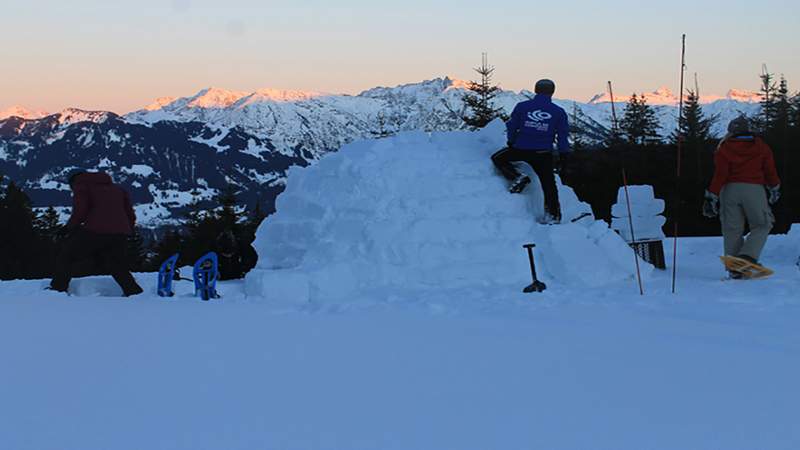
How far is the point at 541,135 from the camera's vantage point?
23.9ft

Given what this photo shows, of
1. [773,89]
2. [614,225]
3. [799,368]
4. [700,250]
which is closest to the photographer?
[799,368]

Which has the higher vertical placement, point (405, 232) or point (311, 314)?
point (405, 232)

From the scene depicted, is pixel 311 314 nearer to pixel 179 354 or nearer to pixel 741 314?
pixel 179 354

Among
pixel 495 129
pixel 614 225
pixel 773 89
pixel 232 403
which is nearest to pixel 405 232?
pixel 495 129

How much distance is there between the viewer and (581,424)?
8.93 feet

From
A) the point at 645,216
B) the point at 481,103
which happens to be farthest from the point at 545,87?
the point at 481,103

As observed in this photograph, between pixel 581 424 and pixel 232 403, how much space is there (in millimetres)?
1555

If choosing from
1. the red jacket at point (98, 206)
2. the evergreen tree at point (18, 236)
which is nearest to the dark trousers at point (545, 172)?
the red jacket at point (98, 206)

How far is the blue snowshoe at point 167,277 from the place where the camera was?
689cm

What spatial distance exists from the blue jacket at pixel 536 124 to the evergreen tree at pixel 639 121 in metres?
31.3

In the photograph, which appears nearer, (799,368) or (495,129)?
(799,368)

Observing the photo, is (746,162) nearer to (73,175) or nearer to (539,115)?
(539,115)

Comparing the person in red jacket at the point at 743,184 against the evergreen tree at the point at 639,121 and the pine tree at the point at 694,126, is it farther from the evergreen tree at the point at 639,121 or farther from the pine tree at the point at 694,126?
the evergreen tree at the point at 639,121

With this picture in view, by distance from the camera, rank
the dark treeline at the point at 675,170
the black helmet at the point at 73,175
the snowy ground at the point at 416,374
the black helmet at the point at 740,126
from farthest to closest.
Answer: the dark treeline at the point at 675,170
the black helmet at the point at 73,175
the black helmet at the point at 740,126
the snowy ground at the point at 416,374
